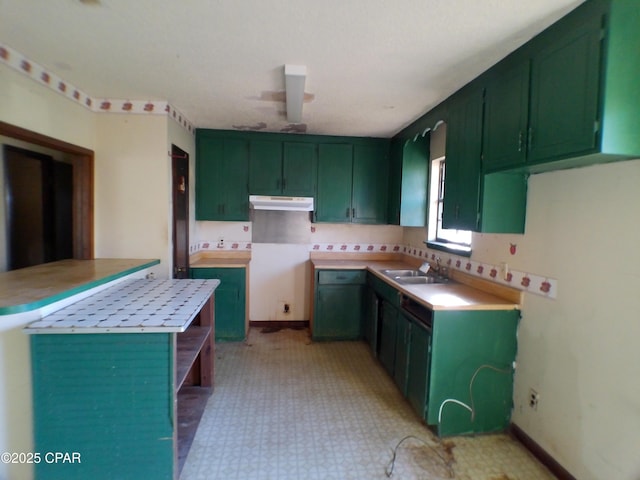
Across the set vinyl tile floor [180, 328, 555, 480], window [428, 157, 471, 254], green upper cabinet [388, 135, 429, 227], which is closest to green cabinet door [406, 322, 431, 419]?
vinyl tile floor [180, 328, 555, 480]

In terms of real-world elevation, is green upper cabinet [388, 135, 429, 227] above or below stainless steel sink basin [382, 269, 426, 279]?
above

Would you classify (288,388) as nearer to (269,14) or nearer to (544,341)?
(544,341)

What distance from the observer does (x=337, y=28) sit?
1.54 meters

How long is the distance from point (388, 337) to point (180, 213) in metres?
2.42

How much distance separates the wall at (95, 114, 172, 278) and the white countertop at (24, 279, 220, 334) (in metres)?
0.65

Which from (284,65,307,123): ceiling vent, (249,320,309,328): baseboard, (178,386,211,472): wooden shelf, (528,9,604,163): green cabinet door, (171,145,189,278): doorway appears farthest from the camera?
(249,320,309,328): baseboard

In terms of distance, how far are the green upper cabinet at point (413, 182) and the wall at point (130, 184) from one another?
2365mm

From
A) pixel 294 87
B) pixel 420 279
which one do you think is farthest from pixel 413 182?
pixel 294 87

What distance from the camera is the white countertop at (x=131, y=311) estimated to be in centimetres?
142

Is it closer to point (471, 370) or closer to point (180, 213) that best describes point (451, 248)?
point (471, 370)

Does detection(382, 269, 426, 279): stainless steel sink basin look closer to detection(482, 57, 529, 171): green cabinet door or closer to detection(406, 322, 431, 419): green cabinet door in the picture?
detection(406, 322, 431, 419): green cabinet door

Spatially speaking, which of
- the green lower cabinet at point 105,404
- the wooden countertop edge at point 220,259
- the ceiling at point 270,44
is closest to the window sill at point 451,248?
the ceiling at point 270,44

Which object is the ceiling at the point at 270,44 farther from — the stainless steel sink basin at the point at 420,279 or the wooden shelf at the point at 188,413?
the wooden shelf at the point at 188,413

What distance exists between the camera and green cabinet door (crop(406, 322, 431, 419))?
6.72ft
